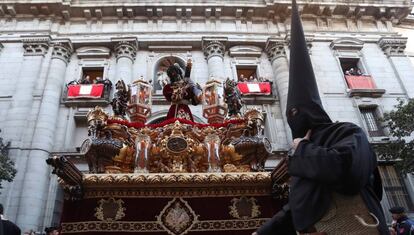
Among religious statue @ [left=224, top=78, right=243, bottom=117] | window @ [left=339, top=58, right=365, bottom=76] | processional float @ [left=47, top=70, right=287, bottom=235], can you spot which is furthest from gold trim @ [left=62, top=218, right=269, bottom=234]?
window @ [left=339, top=58, right=365, bottom=76]

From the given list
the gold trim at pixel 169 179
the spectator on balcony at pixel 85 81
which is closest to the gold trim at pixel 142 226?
the gold trim at pixel 169 179

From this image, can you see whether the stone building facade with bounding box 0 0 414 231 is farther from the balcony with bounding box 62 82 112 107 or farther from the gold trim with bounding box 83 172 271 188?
the gold trim with bounding box 83 172 271 188

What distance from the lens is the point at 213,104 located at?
6.61 m

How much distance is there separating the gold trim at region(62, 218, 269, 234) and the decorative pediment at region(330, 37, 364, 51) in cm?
1610

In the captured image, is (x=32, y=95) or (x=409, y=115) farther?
(x=32, y=95)

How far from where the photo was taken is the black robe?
1.91 metres

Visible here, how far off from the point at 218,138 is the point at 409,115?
1049 centimetres

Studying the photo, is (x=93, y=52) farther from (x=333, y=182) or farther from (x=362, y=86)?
(x=333, y=182)

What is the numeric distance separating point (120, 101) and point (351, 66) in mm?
16080

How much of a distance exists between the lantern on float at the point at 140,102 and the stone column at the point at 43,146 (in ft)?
28.2

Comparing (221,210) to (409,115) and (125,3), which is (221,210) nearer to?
(409,115)

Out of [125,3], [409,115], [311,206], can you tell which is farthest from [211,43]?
[311,206]

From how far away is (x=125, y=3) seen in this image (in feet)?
59.3

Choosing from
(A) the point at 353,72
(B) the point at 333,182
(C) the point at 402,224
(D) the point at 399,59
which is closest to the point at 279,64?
(A) the point at 353,72
